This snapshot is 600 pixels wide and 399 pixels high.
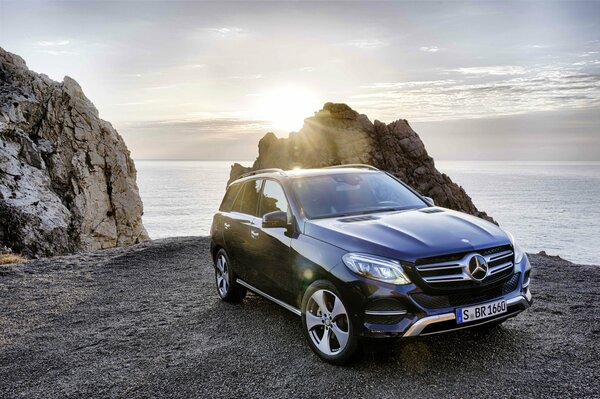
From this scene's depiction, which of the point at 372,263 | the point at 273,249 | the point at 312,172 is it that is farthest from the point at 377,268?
the point at 312,172

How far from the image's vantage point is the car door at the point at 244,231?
6.33m

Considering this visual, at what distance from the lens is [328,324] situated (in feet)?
15.5

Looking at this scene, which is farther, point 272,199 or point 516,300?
point 272,199

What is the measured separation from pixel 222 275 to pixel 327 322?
10.00 feet

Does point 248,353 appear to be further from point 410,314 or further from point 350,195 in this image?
point 350,195

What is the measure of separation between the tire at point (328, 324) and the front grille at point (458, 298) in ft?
2.17

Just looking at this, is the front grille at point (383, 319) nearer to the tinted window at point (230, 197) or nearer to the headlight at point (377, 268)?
the headlight at point (377, 268)

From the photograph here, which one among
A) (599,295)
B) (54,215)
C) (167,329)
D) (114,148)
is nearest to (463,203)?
(114,148)

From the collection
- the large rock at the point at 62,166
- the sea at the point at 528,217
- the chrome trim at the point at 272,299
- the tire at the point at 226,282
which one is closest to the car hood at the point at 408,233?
the chrome trim at the point at 272,299

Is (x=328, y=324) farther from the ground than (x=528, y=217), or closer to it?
farther from the ground

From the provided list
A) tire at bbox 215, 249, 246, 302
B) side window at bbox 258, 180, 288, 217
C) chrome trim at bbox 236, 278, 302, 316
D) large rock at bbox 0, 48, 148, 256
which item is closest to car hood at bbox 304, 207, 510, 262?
side window at bbox 258, 180, 288, 217

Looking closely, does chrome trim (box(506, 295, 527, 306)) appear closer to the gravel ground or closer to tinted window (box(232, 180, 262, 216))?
the gravel ground

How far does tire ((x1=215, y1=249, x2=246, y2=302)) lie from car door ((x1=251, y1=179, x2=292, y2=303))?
3.43ft

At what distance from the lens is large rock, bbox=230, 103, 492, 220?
37938 millimetres
